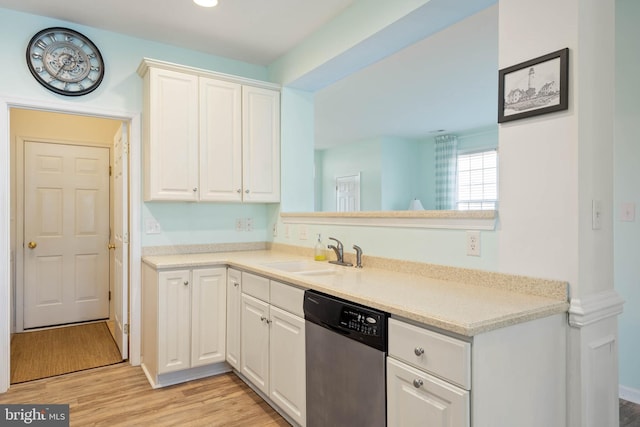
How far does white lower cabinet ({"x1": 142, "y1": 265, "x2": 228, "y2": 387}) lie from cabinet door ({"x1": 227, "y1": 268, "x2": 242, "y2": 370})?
2.1 inches

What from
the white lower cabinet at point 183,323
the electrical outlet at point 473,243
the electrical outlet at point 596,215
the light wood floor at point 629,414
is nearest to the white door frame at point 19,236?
the white lower cabinet at point 183,323

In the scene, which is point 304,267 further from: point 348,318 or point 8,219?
point 8,219

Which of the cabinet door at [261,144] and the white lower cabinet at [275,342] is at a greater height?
the cabinet door at [261,144]

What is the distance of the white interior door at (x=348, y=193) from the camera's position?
782cm

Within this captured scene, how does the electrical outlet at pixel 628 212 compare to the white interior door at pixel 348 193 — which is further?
the white interior door at pixel 348 193

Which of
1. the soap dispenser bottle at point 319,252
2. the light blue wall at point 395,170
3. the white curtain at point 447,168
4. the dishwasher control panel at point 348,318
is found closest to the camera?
the dishwasher control panel at point 348,318

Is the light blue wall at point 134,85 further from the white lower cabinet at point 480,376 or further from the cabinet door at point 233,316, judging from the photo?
the white lower cabinet at point 480,376

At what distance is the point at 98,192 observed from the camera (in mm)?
4297

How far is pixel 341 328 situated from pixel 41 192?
381 centimetres

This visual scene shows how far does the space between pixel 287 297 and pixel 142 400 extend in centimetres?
128

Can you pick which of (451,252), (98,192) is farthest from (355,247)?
(98,192)

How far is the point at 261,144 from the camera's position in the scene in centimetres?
334

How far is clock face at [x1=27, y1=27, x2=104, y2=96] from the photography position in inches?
107

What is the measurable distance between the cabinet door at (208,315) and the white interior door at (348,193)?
5.12 meters
